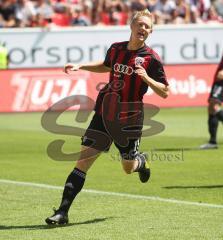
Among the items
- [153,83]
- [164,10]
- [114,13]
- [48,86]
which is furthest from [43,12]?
[153,83]

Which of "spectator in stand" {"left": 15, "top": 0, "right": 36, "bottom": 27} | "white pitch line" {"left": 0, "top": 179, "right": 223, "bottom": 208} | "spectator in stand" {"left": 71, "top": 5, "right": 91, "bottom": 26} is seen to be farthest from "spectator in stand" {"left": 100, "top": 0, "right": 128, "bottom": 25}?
"white pitch line" {"left": 0, "top": 179, "right": 223, "bottom": 208}

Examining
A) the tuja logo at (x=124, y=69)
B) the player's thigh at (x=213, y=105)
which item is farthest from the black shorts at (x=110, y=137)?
the player's thigh at (x=213, y=105)

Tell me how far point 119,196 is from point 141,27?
2.77 meters

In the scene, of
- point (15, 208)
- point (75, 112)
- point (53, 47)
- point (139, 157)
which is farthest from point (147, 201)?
point (53, 47)

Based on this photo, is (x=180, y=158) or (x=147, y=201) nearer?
(x=147, y=201)

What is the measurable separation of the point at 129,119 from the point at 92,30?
18785 mm

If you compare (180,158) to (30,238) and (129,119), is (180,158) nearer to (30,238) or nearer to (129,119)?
(129,119)

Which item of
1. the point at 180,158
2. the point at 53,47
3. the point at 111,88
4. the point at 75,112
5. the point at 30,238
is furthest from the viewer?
the point at 53,47

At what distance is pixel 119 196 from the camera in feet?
37.8

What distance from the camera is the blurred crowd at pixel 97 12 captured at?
94.9 feet

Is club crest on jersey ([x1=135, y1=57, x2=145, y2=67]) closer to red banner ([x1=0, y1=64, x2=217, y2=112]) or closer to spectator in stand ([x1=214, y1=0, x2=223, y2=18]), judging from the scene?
red banner ([x1=0, y1=64, x2=217, y2=112])

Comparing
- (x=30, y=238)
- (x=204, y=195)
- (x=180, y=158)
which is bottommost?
(x=180, y=158)

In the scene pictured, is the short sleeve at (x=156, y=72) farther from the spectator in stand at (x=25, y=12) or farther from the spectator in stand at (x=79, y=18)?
the spectator in stand at (x=79, y=18)

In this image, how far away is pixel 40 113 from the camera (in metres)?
24.7
